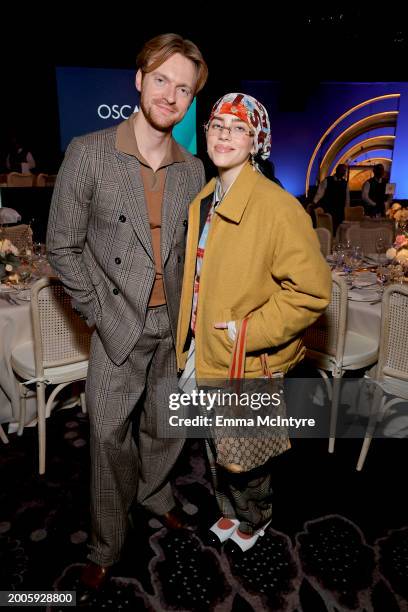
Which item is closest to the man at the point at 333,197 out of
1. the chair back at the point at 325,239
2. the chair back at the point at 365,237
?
the chair back at the point at 365,237

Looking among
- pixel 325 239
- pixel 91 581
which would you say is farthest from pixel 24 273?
pixel 325 239

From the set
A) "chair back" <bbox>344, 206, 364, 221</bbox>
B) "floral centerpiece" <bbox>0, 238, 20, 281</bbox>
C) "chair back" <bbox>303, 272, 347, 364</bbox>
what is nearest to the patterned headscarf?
"chair back" <bbox>303, 272, 347, 364</bbox>

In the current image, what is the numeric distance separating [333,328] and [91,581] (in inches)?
69.0

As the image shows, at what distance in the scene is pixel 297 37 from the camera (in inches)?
330

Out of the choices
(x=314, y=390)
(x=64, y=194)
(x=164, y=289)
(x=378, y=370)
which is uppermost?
(x=64, y=194)

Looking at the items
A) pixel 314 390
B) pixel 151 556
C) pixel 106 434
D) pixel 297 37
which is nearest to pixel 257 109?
pixel 106 434

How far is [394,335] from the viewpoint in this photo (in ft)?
8.11

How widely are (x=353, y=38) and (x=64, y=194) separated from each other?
8.79 meters

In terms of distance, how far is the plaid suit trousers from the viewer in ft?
5.87

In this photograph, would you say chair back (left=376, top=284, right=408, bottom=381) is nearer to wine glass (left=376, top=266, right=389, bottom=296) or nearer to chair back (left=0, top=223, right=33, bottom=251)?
wine glass (left=376, top=266, right=389, bottom=296)

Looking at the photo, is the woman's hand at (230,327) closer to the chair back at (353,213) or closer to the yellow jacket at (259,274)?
the yellow jacket at (259,274)

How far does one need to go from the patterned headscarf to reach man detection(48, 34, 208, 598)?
0.67 ft

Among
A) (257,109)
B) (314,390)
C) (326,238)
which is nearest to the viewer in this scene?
(257,109)

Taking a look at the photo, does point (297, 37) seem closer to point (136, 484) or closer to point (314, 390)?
point (314, 390)
